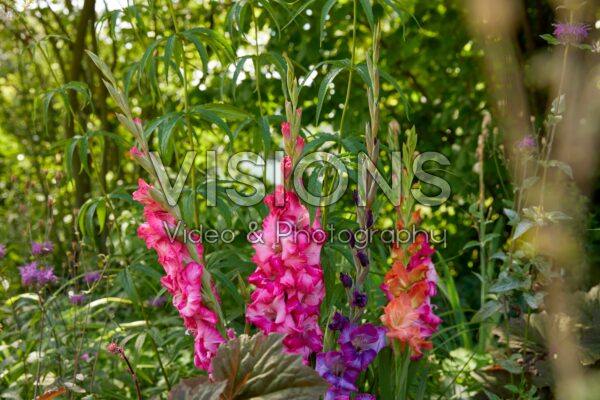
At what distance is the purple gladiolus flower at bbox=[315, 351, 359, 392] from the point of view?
1440 mm

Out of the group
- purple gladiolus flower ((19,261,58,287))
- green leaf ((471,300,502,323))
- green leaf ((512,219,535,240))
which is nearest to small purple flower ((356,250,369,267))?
green leaf ((512,219,535,240))

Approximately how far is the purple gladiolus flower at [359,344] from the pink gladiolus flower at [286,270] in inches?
3.5

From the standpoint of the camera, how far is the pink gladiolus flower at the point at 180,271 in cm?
140

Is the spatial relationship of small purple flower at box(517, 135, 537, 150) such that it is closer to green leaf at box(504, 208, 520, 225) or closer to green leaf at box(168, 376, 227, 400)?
green leaf at box(504, 208, 520, 225)

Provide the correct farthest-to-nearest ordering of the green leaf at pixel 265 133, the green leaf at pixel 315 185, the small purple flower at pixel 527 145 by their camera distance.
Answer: the small purple flower at pixel 527 145 < the green leaf at pixel 265 133 < the green leaf at pixel 315 185

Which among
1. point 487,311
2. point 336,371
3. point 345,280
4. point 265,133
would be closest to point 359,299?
point 345,280

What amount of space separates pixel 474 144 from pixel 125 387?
99.8 inches

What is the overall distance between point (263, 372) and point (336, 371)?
8.1 inches

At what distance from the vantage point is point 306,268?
4.53 ft

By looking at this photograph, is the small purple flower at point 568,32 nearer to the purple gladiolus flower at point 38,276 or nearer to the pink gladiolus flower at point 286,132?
the pink gladiolus flower at point 286,132

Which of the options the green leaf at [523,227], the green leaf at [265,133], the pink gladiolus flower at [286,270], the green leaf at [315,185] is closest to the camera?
the pink gladiolus flower at [286,270]

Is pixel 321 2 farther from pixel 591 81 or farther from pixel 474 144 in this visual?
pixel 591 81

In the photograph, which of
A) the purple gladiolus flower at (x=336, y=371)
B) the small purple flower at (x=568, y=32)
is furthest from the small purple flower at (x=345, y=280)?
the small purple flower at (x=568, y=32)

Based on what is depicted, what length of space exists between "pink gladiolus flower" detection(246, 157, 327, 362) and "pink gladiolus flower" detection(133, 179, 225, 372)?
10 cm
